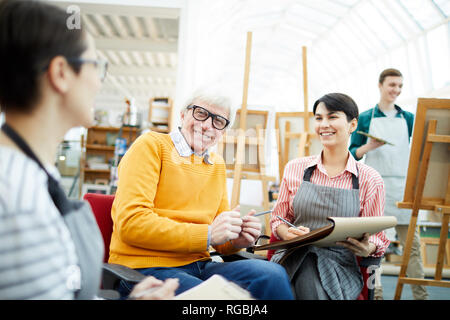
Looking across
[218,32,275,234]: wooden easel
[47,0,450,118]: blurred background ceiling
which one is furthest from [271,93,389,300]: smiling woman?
[47,0,450,118]: blurred background ceiling

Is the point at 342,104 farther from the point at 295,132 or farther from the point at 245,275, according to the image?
the point at 295,132

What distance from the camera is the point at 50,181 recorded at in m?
0.57

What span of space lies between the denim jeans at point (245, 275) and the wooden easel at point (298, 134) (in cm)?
228

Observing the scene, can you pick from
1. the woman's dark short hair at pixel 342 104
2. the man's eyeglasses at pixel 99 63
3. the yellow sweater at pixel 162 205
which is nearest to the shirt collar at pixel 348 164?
the woman's dark short hair at pixel 342 104

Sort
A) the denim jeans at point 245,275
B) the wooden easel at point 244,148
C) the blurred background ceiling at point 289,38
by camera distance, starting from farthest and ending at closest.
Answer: the blurred background ceiling at point 289,38 → the wooden easel at point 244,148 → the denim jeans at point 245,275

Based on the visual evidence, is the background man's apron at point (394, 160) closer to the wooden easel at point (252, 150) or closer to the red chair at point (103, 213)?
the wooden easel at point (252, 150)

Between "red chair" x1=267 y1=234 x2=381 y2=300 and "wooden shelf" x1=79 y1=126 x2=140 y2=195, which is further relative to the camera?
"wooden shelf" x1=79 y1=126 x2=140 y2=195

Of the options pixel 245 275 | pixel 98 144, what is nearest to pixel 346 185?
pixel 245 275

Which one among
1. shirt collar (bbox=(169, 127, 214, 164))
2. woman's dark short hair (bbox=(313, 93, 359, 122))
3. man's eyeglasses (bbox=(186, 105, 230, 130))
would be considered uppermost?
woman's dark short hair (bbox=(313, 93, 359, 122))

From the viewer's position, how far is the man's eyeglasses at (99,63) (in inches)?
23.0

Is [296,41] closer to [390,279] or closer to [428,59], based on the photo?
[428,59]

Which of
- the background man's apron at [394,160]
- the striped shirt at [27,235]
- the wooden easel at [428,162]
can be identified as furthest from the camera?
the background man's apron at [394,160]

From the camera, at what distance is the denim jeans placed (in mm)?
1050

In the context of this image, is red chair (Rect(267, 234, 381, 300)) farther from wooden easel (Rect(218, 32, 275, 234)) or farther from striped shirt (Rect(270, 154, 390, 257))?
wooden easel (Rect(218, 32, 275, 234))
